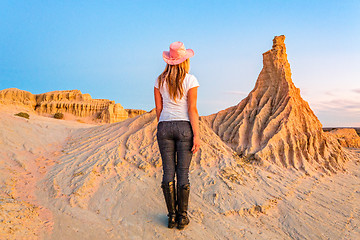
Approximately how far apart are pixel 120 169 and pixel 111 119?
36426 millimetres

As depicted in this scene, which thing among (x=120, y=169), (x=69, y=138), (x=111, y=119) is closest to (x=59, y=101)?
(x=111, y=119)

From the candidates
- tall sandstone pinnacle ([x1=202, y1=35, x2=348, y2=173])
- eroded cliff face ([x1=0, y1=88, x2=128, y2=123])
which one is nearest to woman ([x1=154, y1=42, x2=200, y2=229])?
tall sandstone pinnacle ([x1=202, y1=35, x2=348, y2=173])

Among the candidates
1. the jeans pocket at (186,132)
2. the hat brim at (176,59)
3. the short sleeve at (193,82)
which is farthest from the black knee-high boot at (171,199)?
the hat brim at (176,59)

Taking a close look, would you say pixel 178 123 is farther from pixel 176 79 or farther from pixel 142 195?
pixel 142 195

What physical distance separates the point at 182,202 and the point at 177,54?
1913 mm

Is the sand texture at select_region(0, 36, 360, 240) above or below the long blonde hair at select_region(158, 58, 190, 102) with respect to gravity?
below

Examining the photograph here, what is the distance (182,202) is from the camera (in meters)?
3.04

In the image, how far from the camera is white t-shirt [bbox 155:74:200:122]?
118 inches

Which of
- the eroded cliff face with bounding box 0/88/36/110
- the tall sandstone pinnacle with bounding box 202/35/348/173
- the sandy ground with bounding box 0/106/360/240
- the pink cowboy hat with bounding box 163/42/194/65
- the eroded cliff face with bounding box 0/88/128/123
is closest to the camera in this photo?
the pink cowboy hat with bounding box 163/42/194/65

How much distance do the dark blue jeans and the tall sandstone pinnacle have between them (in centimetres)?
404

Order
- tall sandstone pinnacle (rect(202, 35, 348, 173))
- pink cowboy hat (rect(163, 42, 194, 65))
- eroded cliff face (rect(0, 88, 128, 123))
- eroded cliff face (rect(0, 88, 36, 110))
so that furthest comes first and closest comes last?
1. eroded cliff face (rect(0, 88, 36, 110))
2. eroded cliff face (rect(0, 88, 128, 123))
3. tall sandstone pinnacle (rect(202, 35, 348, 173))
4. pink cowboy hat (rect(163, 42, 194, 65))

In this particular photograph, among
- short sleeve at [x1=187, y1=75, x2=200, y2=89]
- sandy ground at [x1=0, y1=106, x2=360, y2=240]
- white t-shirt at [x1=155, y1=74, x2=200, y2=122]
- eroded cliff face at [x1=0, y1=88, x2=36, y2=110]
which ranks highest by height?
eroded cliff face at [x1=0, y1=88, x2=36, y2=110]

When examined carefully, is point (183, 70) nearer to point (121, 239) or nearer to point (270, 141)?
point (121, 239)

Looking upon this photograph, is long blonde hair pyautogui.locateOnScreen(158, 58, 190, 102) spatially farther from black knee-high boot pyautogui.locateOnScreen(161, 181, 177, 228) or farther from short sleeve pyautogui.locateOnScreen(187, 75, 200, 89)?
black knee-high boot pyautogui.locateOnScreen(161, 181, 177, 228)
